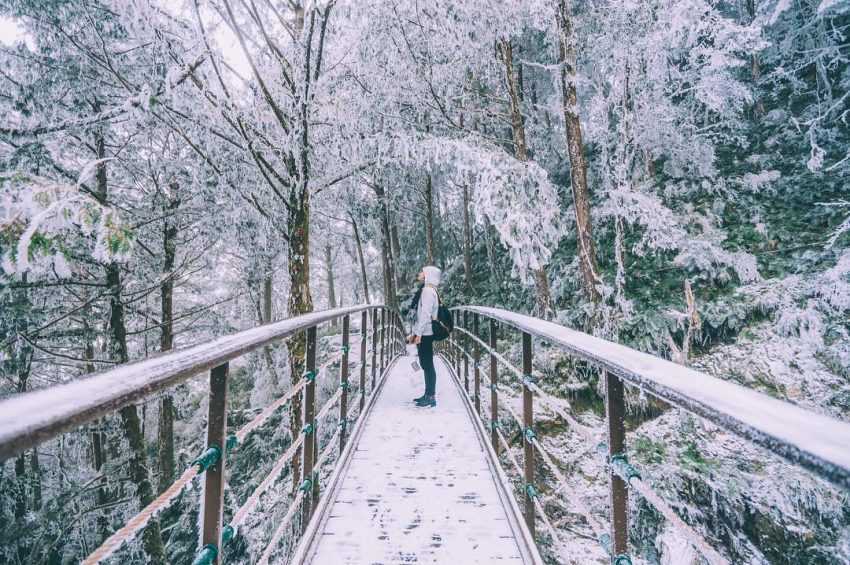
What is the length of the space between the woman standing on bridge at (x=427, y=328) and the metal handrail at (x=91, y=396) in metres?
4.06

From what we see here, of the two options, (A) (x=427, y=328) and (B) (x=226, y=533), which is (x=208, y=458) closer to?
(B) (x=226, y=533)

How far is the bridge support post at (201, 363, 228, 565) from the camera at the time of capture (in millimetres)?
1441

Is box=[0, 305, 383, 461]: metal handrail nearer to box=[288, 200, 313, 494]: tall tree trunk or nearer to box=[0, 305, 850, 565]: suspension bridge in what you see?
box=[0, 305, 850, 565]: suspension bridge

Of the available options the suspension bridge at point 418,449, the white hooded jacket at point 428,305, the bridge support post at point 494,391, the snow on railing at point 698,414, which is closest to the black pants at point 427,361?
the white hooded jacket at point 428,305

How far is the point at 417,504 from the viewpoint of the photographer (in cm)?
308

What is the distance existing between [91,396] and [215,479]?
76 cm

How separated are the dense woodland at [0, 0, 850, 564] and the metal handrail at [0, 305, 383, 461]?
2.72 m

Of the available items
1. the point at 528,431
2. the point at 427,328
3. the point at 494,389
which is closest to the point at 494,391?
the point at 494,389

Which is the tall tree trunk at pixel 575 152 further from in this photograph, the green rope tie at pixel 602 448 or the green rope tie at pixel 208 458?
the green rope tie at pixel 208 458

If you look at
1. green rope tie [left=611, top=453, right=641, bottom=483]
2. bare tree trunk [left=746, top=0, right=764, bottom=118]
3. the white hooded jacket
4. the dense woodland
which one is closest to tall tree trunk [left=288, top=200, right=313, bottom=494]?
the dense woodland

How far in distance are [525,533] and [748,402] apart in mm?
2187

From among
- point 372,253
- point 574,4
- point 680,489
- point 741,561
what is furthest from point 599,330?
point 372,253

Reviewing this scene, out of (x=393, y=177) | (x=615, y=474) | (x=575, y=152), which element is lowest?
(x=615, y=474)

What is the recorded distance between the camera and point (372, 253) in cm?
2834
